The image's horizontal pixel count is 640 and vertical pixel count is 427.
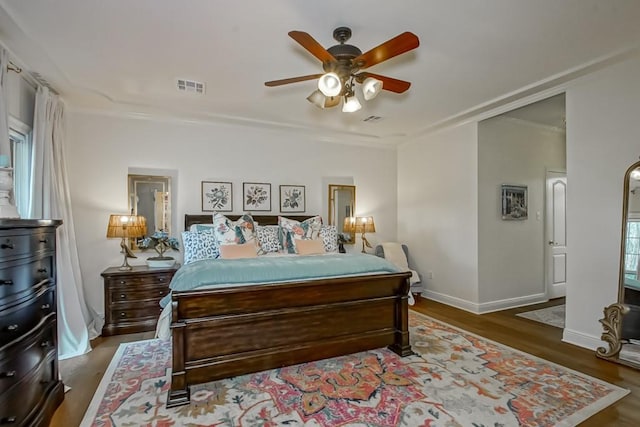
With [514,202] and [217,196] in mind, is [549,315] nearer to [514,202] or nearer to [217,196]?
[514,202]

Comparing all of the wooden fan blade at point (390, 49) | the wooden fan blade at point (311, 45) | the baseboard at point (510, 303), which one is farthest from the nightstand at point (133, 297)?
the baseboard at point (510, 303)

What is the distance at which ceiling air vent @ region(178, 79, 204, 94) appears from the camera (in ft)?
11.0

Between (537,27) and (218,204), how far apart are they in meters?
4.05

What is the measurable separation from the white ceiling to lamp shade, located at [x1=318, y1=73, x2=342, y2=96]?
0.43m

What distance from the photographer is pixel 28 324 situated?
188 cm

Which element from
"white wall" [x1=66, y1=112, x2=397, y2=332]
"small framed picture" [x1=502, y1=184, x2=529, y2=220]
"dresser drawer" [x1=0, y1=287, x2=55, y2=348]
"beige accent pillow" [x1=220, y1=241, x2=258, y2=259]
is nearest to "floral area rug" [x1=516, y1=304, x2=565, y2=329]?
"small framed picture" [x1=502, y1=184, x2=529, y2=220]

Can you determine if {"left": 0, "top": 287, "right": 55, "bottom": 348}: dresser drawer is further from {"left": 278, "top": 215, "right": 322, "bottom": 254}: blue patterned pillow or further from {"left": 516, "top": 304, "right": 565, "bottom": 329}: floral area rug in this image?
{"left": 516, "top": 304, "right": 565, "bottom": 329}: floral area rug

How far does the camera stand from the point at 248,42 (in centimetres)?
261

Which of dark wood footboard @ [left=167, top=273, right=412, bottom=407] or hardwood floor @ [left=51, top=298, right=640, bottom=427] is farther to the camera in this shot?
dark wood footboard @ [left=167, top=273, right=412, bottom=407]

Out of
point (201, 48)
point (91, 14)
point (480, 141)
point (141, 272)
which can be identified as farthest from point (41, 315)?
point (480, 141)

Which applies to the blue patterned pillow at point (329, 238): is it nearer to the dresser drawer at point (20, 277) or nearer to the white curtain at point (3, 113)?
the dresser drawer at point (20, 277)

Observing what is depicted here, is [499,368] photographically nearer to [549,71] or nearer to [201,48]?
[549,71]

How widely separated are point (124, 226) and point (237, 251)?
4.68 ft

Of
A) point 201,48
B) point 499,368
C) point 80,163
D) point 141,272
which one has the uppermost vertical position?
point 201,48
